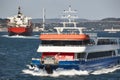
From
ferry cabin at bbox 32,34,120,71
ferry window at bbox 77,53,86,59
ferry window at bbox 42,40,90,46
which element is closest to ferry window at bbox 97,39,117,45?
ferry cabin at bbox 32,34,120,71

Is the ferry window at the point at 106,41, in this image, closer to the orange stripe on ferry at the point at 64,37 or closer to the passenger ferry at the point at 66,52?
the passenger ferry at the point at 66,52

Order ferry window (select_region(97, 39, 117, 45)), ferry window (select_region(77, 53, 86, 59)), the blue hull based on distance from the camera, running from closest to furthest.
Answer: the blue hull
ferry window (select_region(77, 53, 86, 59))
ferry window (select_region(97, 39, 117, 45))

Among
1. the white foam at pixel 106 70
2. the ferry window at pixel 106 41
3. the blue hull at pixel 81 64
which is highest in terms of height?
the ferry window at pixel 106 41

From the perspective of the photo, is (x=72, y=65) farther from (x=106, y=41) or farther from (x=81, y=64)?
(x=106, y=41)

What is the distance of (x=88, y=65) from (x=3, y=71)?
38.0ft

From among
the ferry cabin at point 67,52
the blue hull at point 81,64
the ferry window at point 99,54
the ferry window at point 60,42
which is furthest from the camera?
the ferry window at point 99,54

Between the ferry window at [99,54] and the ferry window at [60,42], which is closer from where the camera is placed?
the ferry window at [60,42]

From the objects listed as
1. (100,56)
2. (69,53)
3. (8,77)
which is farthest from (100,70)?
(8,77)

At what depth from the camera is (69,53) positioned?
63469 millimetres

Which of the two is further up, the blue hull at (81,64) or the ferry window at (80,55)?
the ferry window at (80,55)

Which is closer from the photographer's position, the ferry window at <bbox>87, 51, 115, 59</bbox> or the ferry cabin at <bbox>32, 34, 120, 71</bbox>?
the ferry cabin at <bbox>32, 34, 120, 71</bbox>

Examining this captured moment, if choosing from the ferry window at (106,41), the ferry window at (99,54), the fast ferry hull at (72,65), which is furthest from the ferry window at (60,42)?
the ferry window at (106,41)

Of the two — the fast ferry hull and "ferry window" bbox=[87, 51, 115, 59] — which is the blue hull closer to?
the fast ferry hull

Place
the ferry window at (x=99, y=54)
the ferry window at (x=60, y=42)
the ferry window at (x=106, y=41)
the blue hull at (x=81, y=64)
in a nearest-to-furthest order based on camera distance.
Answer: the blue hull at (x=81, y=64) → the ferry window at (x=60, y=42) → the ferry window at (x=99, y=54) → the ferry window at (x=106, y=41)
